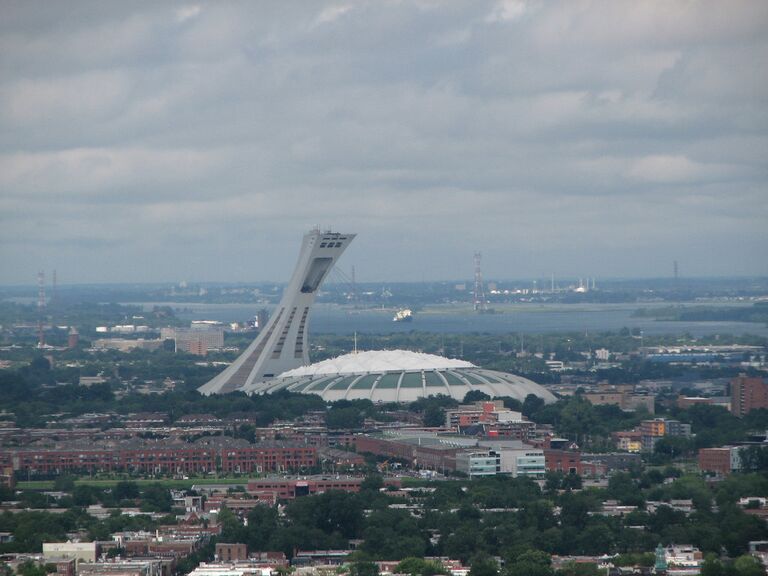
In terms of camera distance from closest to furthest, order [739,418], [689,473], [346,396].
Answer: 1. [689,473]
2. [739,418]
3. [346,396]

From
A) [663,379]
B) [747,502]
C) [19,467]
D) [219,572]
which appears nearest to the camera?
[219,572]

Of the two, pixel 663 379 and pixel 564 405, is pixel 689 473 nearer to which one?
pixel 564 405

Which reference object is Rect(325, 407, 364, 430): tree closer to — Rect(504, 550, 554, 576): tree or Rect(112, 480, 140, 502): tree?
Rect(112, 480, 140, 502): tree

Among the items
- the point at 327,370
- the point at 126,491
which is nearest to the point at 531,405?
the point at 327,370

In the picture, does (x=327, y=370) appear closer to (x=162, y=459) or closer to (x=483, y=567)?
(x=162, y=459)

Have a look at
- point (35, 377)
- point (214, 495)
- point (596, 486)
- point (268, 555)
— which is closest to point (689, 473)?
point (596, 486)
